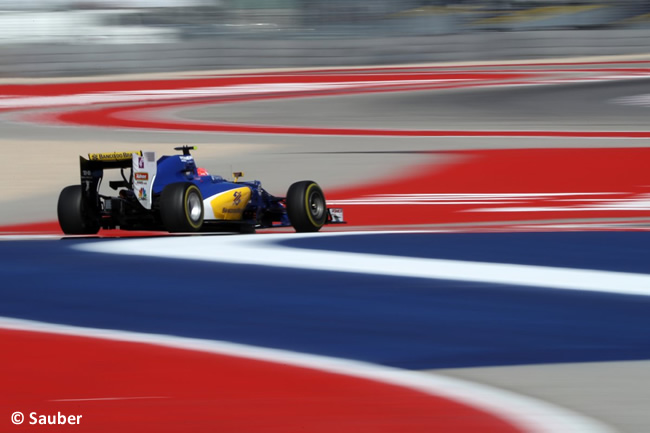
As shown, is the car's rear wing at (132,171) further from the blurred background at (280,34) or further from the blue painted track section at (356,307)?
the blurred background at (280,34)

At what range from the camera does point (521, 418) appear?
3820 mm

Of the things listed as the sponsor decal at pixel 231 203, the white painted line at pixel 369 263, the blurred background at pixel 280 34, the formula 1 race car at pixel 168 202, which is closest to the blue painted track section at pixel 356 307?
the white painted line at pixel 369 263

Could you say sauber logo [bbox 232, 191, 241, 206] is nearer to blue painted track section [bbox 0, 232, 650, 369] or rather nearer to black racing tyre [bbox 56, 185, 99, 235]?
black racing tyre [bbox 56, 185, 99, 235]

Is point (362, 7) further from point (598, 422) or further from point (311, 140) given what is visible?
point (598, 422)

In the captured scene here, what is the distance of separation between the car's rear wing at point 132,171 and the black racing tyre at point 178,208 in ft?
0.75

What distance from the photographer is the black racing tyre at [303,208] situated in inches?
368

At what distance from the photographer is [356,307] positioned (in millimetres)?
5719

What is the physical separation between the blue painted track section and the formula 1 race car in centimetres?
124

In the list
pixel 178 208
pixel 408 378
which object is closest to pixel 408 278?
pixel 408 378

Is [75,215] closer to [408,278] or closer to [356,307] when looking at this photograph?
[408,278]

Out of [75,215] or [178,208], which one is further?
[75,215]

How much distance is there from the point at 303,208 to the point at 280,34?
19797mm

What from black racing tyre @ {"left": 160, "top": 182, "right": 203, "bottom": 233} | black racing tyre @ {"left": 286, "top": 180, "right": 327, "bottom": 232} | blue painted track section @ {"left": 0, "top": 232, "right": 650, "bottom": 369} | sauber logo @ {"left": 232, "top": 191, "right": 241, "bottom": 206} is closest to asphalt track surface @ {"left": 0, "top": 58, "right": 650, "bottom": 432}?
blue painted track section @ {"left": 0, "top": 232, "right": 650, "bottom": 369}

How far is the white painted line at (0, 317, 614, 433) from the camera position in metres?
3.78
